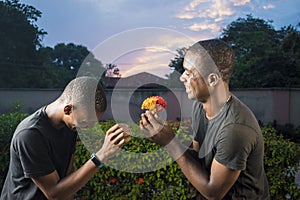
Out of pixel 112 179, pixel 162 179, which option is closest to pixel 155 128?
pixel 162 179

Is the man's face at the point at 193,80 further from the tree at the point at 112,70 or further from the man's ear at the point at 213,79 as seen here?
the tree at the point at 112,70

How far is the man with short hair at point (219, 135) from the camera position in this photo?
1.35 m

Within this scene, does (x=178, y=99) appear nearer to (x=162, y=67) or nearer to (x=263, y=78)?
(x=162, y=67)

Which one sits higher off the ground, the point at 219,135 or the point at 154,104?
the point at 154,104

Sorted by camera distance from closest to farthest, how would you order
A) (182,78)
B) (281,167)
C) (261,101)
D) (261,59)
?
(182,78) < (281,167) < (261,101) < (261,59)

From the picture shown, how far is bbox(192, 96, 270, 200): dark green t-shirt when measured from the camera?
4.38 feet

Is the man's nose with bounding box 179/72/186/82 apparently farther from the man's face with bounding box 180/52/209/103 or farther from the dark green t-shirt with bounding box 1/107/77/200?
the dark green t-shirt with bounding box 1/107/77/200

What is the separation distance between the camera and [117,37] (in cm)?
143

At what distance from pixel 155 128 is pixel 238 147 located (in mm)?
341

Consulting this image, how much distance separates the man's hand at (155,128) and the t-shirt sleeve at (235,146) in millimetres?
235

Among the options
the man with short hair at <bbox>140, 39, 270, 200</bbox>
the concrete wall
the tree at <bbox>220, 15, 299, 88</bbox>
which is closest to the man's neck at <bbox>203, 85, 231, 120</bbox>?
the man with short hair at <bbox>140, 39, 270, 200</bbox>

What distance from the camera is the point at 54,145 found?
1619 mm

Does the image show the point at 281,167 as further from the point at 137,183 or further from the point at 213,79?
the point at 213,79

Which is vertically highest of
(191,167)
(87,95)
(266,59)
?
(87,95)
